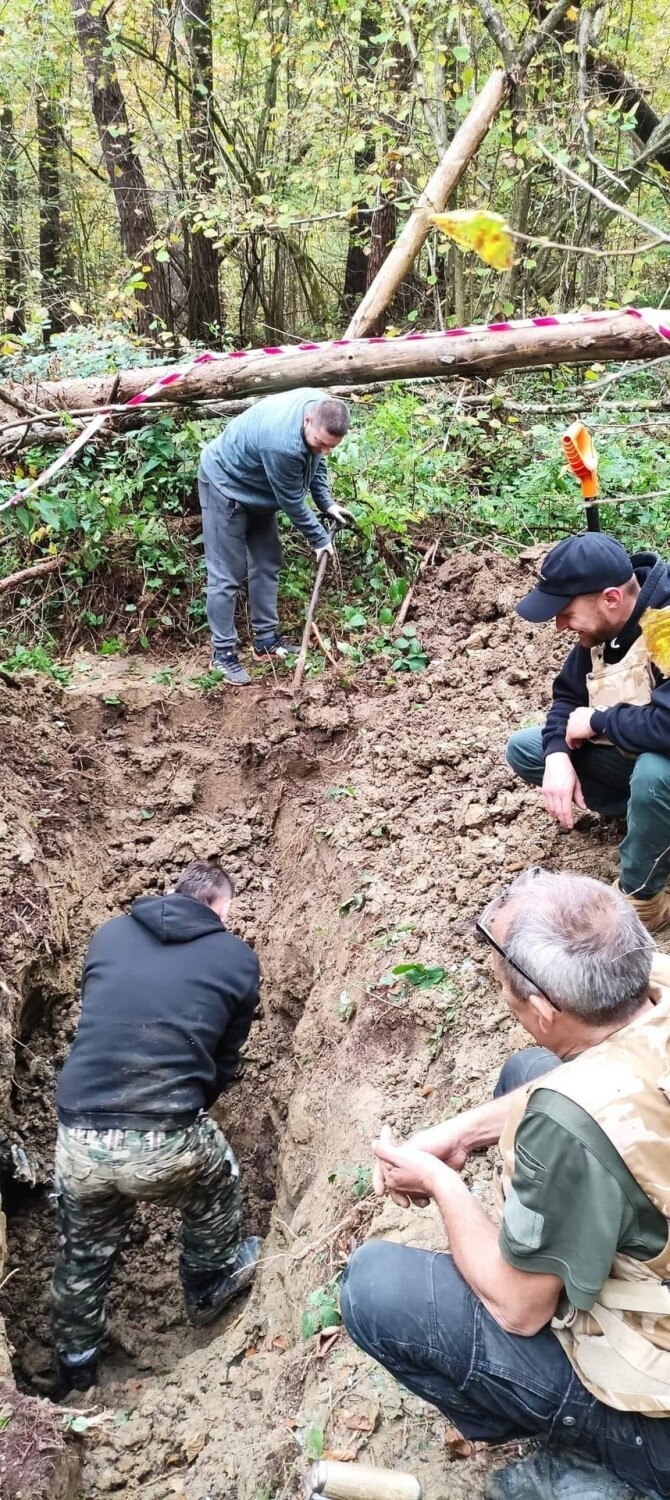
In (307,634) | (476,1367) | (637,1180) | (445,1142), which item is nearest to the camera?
(637,1180)

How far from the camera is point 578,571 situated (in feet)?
9.66

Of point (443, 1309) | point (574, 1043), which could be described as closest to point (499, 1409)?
point (443, 1309)

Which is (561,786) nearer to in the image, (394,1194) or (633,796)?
(633,796)

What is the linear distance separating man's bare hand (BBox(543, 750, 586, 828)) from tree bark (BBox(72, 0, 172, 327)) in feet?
25.1

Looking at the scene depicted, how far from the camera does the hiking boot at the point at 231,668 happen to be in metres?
5.66

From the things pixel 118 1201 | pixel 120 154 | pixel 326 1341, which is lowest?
pixel 118 1201

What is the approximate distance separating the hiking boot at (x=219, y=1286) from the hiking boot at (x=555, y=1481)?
188 cm

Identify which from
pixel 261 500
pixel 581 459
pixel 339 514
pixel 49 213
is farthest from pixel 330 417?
pixel 49 213

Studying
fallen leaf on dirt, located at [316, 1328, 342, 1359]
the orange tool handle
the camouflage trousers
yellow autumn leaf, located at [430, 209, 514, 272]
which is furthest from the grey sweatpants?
yellow autumn leaf, located at [430, 209, 514, 272]

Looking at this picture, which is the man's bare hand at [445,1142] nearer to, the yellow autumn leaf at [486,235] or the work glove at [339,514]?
the yellow autumn leaf at [486,235]

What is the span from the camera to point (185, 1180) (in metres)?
3.42

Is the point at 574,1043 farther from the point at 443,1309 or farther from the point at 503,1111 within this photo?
the point at 443,1309

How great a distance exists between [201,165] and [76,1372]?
10347 mm

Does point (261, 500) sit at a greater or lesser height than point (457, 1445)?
greater
